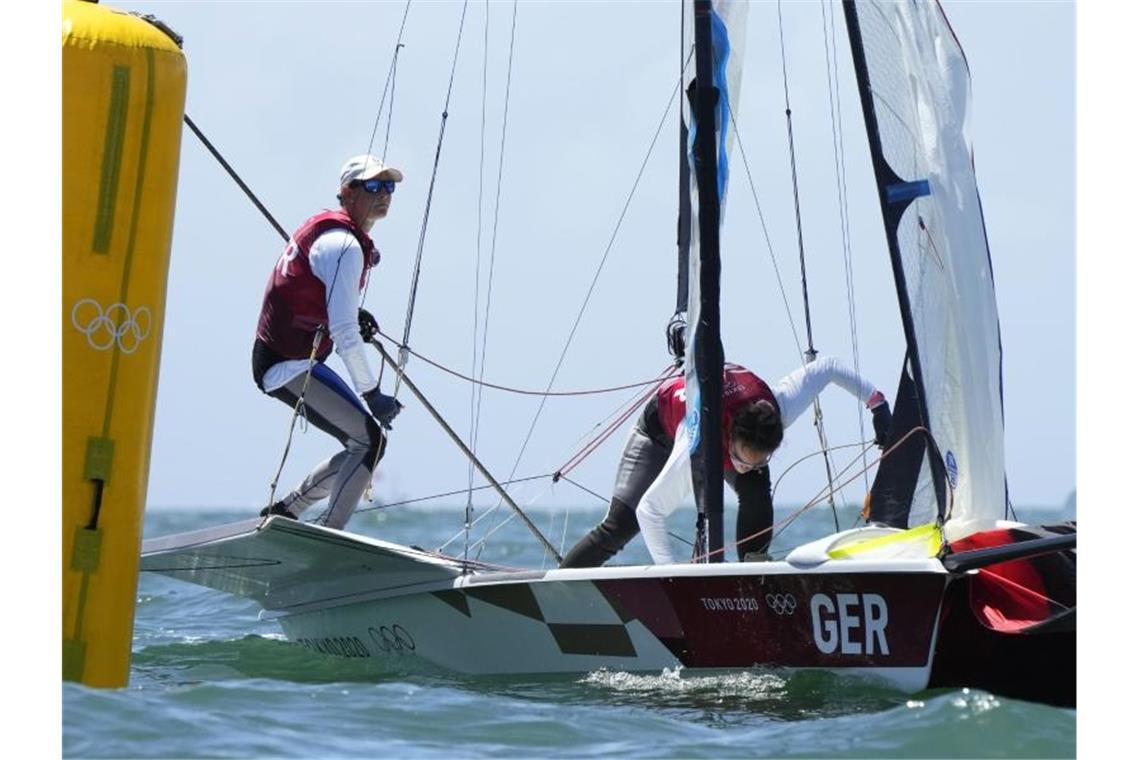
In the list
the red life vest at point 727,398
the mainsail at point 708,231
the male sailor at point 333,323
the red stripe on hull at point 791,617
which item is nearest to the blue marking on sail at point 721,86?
the mainsail at point 708,231

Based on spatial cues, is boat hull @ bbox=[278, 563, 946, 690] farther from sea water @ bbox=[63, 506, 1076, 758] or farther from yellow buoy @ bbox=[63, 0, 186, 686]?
yellow buoy @ bbox=[63, 0, 186, 686]

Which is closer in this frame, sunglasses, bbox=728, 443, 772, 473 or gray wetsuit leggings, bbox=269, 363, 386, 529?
sunglasses, bbox=728, 443, 772, 473

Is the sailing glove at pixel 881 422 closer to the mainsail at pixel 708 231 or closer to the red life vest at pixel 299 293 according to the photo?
the mainsail at pixel 708 231

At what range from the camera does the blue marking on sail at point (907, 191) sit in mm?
6480

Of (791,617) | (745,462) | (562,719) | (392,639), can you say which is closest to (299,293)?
(392,639)

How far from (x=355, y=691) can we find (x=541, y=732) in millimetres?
976

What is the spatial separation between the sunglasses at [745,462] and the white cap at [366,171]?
5.37 feet

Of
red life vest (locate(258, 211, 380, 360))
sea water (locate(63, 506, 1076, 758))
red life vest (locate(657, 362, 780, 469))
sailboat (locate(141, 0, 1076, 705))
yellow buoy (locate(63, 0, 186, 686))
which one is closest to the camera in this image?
sea water (locate(63, 506, 1076, 758))

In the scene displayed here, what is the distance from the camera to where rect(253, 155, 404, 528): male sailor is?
666 centimetres

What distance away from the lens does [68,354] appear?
514cm

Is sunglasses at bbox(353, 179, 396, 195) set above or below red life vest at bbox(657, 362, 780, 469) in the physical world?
above

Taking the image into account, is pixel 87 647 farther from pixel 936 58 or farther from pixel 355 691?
pixel 936 58

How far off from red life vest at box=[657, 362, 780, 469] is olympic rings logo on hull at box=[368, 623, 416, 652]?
49.4 inches

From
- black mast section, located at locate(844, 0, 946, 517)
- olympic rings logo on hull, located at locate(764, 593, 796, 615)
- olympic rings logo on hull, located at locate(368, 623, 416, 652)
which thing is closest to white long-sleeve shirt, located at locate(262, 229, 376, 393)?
olympic rings logo on hull, located at locate(368, 623, 416, 652)
